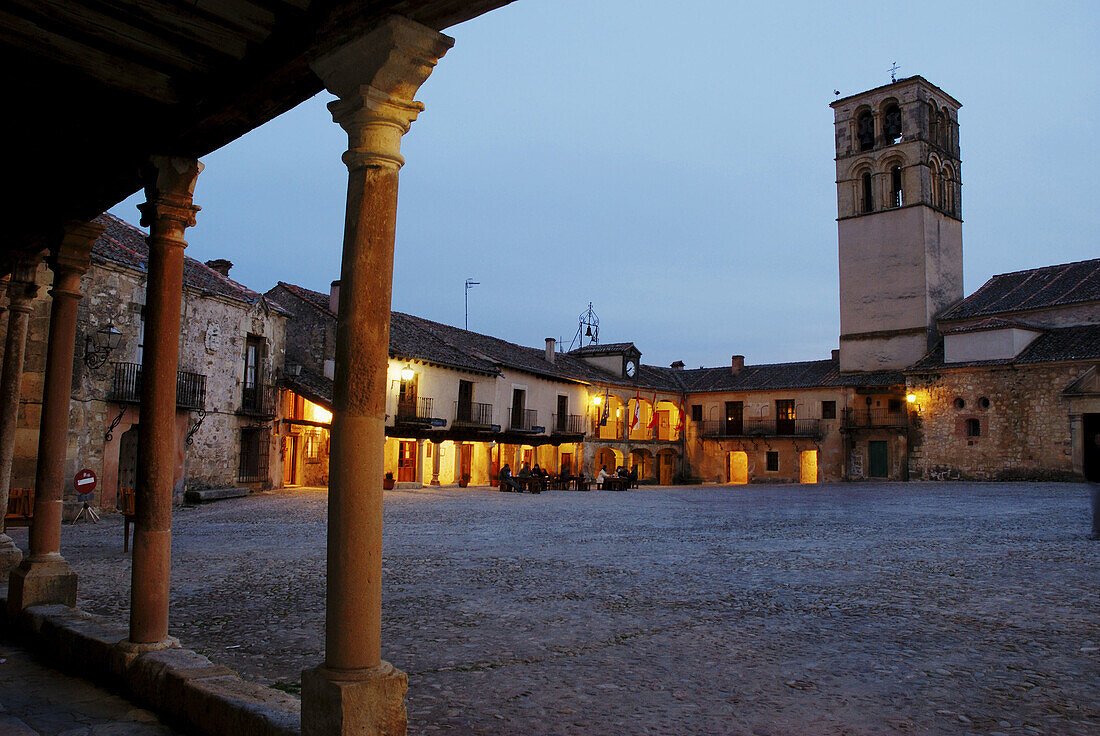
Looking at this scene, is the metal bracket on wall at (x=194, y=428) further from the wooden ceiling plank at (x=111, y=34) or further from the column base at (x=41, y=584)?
the wooden ceiling plank at (x=111, y=34)

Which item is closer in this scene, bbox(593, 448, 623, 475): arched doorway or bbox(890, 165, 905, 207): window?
bbox(890, 165, 905, 207): window

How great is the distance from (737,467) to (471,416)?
654 inches

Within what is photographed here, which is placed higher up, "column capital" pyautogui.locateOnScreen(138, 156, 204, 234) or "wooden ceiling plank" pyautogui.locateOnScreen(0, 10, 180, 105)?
"wooden ceiling plank" pyautogui.locateOnScreen(0, 10, 180, 105)

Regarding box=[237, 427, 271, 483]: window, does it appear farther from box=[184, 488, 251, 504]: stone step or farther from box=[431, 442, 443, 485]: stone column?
box=[431, 442, 443, 485]: stone column

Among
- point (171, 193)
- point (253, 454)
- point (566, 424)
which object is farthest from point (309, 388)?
point (171, 193)

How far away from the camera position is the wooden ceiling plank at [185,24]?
11.1ft

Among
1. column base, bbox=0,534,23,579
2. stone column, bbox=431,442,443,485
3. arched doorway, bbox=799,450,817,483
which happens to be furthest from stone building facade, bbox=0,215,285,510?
arched doorway, bbox=799,450,817,483

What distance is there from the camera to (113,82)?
415 centimetres

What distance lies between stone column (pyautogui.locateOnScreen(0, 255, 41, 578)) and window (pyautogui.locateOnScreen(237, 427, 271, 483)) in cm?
1530

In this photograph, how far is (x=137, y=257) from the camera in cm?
1652

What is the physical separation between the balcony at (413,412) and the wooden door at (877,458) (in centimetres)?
1887

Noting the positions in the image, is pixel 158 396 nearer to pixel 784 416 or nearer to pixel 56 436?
pixel 56 436

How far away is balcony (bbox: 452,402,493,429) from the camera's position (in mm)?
28531

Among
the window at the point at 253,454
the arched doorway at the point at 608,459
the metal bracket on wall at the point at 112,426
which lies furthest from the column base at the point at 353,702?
the arched doorway at the point at 608,459
